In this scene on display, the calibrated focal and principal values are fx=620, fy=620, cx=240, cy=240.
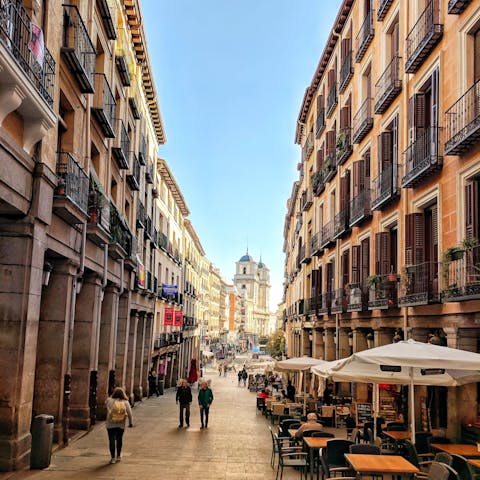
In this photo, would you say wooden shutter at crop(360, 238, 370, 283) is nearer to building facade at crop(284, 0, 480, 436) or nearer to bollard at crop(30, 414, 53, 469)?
building facade at crop(284, 0, 480, 436)

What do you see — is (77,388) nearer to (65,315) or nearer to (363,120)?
(65,315)

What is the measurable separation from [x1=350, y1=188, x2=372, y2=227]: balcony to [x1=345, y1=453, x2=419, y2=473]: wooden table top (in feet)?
43.2

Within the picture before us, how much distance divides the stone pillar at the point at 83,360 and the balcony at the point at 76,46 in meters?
6.09

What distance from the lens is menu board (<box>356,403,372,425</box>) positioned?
17.0 metres

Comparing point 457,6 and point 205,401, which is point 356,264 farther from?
point 457,6

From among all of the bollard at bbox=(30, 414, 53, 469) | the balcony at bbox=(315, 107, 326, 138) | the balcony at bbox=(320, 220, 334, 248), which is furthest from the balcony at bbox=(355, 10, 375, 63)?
the bollard at bbox=(30, 414, 53, 469)

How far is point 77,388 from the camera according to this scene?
17.1m

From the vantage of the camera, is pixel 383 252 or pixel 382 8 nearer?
pixel 383 252

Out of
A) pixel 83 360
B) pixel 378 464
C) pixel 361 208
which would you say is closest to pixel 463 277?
pixel 378 464

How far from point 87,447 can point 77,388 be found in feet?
9.99

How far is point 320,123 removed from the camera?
110ft

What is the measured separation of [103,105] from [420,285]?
1002 cm

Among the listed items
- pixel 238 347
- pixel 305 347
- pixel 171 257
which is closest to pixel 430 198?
pixel 305 347

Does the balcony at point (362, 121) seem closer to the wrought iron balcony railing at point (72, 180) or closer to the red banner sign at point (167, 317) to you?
the wrought iron balcony railing at point (72, 180)
